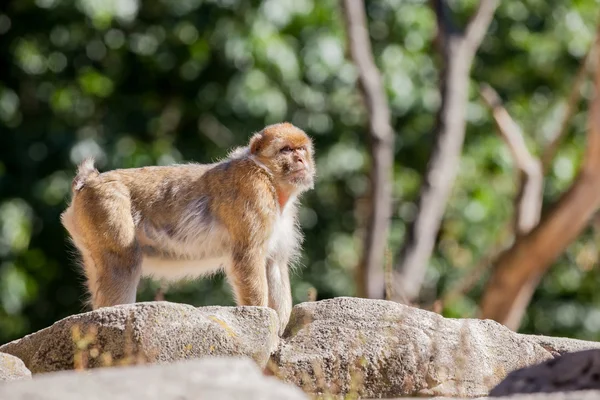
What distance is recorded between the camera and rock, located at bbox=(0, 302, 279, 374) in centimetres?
505

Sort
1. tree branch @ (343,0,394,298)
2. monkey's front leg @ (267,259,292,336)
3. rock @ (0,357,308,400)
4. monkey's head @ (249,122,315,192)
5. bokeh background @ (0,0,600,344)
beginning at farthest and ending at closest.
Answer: bokeh background @ (0,0,600,344), tree branch @ (343,0,394,298), monkey's head @ (249,122,315,192), monkey's front leg @ (267,259,292,336), rock @ (0,357,308,400)

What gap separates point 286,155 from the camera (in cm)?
716

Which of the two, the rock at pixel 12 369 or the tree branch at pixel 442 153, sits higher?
the tree branch at pixel 442 153

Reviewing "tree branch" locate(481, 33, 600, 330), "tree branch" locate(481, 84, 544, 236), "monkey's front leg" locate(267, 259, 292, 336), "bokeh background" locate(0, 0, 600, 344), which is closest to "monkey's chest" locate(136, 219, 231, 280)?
"monkey's front leg" locate(267, 259, 292, 336)

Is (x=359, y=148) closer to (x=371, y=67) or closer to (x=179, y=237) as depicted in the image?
(x=371, y=67)

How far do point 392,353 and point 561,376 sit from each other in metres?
1.40

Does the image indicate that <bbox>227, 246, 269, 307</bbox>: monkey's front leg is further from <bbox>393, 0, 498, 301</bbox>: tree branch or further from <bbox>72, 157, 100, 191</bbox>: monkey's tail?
<bbox>393, 0, 498, 301</bbox>: tree branch

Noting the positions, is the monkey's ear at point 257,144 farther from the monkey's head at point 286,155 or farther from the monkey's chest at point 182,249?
the monkey's chest at point 182,249

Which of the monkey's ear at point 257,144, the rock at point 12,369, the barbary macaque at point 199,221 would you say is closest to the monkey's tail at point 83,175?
the barbary macaque at point 199,221

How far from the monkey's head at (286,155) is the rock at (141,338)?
1952mm

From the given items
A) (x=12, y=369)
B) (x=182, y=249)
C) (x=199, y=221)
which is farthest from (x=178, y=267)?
(x=12, y=369)

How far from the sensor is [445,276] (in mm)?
13328

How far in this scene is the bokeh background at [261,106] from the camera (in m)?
12.1

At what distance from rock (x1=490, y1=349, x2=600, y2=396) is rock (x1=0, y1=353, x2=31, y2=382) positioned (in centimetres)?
193
